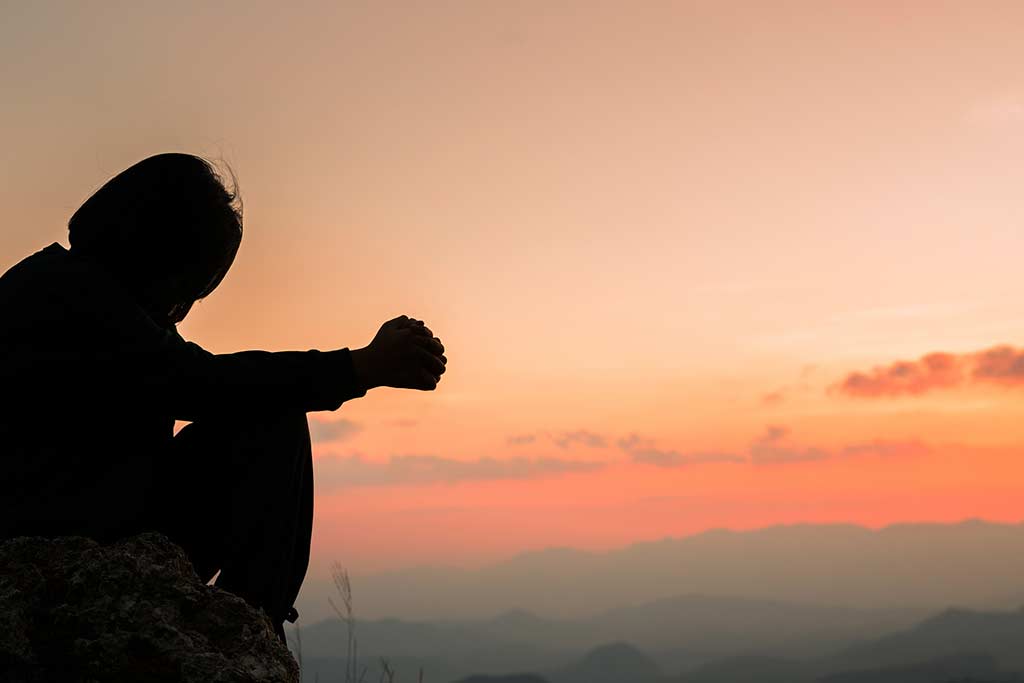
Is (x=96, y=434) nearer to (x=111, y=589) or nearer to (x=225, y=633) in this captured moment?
(x=111, y=589)

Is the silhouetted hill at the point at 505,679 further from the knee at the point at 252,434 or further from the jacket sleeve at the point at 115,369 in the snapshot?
the jacket sleeve at the point at 115,369

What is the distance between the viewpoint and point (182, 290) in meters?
3.95

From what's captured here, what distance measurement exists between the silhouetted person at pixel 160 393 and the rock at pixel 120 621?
0.21m

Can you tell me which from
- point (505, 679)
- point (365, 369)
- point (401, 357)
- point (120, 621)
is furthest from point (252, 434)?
point (505, 679)

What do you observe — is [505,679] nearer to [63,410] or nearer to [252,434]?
[252,434]

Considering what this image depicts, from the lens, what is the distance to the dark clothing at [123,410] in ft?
11.5

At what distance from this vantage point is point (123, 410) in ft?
11.7

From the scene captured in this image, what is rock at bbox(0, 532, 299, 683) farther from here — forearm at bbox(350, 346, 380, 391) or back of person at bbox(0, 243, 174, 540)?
forearm at bbox(350, 346, 380, 391)

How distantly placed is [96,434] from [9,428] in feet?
0.96

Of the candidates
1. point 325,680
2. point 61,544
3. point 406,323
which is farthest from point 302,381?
point 325,680

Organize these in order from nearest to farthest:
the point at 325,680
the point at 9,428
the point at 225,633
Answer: the point at 225,633 → the point at 9,428 → the point at 325,680

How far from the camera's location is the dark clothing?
3.51m

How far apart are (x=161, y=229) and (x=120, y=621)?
4.80ft

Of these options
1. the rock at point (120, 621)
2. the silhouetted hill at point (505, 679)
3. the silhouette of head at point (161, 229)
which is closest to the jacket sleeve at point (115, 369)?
the silhouette of head at point (161, 229)
